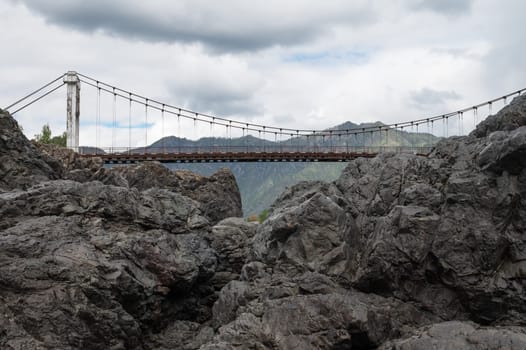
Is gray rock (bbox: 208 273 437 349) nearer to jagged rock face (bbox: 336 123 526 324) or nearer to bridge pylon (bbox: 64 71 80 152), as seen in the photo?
jagged rock face (bbox: 336 123 526 324)

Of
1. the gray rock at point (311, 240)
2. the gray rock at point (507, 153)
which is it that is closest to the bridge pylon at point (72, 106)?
the gray rock at point (311, 240)

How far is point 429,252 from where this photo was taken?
2483 centimetres

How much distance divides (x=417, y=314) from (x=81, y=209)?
16.8 meters

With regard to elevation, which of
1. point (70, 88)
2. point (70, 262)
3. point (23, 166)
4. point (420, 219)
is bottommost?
point (70, 262)

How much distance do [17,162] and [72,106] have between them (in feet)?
123

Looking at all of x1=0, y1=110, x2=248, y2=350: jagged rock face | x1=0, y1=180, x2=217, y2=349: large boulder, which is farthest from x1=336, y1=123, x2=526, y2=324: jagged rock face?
x1=0, y1=180, x2=217, y2=349: large boulder

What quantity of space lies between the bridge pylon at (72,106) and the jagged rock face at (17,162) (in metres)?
31.1

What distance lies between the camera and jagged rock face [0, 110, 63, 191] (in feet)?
120

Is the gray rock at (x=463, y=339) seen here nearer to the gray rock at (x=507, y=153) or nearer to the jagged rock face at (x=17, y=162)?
the gray rock at (x=507, y=153)

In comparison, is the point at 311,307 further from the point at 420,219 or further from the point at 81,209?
the point at 81,209

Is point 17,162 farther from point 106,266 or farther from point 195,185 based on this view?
point 195,185

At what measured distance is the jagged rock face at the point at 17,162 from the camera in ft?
120

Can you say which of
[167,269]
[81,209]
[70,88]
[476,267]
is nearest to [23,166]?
[81,209]

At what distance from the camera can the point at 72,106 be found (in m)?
73.8
